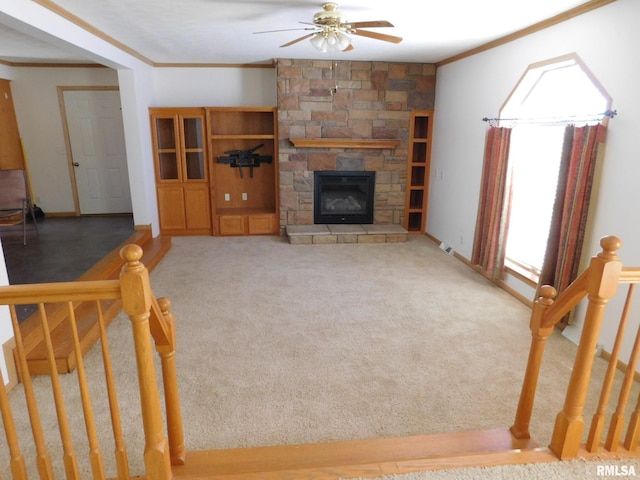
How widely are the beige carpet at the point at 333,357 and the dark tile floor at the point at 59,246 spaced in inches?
27.6

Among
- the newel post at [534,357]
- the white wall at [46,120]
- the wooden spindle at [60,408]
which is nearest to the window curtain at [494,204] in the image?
the newel post at [534,357]

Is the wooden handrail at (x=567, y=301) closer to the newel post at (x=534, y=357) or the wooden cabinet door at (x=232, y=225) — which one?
the newel post at (x=534, y=357)

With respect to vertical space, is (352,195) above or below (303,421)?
above

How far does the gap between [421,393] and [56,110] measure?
254 inches

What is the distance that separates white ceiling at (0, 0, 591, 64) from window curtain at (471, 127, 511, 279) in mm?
1040

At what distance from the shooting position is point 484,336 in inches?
125

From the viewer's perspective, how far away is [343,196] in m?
6.19

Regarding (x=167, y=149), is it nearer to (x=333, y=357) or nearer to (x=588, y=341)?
(x=333, y=357)

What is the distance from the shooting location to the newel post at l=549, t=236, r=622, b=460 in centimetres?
149

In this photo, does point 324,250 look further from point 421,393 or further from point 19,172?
point 19,172

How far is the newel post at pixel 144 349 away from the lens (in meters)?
1.27

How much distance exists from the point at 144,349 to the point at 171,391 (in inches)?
18.5

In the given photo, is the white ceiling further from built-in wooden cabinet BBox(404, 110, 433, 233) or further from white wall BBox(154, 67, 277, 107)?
built-in wooden cabinet BBox(404, 110, 433, 233)

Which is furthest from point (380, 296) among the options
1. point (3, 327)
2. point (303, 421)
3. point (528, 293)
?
point (3, 327)
